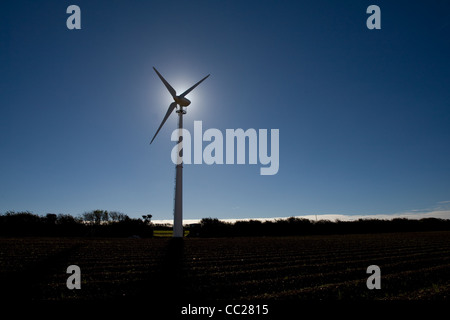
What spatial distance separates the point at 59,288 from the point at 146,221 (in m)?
61.7

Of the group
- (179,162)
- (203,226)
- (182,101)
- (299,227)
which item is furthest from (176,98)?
(299,227)

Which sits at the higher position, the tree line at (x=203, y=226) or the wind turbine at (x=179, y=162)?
the wind turbine at (x=179, y=162)

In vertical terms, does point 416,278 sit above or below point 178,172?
below

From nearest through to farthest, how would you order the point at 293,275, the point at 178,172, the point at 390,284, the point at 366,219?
the point at 390,284, the point at 293,275, the point at 178,172, the point at 366,219

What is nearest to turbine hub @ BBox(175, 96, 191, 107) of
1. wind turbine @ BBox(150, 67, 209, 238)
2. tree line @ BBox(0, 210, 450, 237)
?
wind turbine @ BBox(150, 67, 209, 238)

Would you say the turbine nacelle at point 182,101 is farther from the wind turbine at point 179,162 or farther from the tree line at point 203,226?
the tree line at point 203,226

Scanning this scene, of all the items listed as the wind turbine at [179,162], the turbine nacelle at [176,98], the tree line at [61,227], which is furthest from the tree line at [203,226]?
the turbine nacelle at [176,98]

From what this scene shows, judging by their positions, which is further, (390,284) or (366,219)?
(366,219)

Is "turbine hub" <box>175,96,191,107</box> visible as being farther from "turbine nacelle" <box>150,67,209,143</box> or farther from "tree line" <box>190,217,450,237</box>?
"tree line" <box>190,217,450,237</box>

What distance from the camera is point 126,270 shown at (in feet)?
41.6

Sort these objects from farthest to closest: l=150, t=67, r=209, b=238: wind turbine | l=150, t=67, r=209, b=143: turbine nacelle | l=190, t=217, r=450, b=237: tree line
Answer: l=190, t=217, r=450, b=237: tree line, l=150, t=67, r=209, b=143: turbine nacelle, l=150, t=67, r=209, b=238: wind turbine
